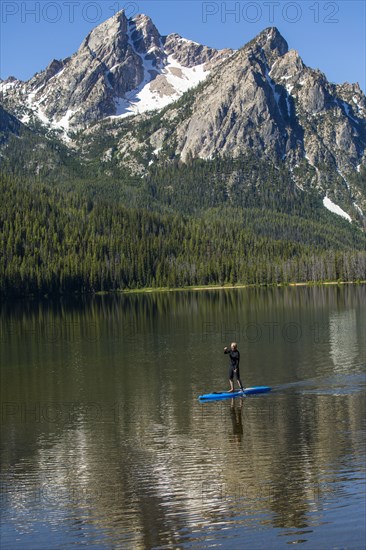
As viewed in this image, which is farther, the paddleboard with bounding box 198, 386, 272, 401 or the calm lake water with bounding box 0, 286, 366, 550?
the paddleboard with bounding box 198, 386, 272, 401

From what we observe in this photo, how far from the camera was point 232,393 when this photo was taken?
53.6 m

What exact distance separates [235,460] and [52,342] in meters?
68.5

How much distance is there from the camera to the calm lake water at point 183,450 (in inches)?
1080

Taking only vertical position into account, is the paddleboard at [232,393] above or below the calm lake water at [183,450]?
above

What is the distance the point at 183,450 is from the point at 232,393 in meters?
15.4

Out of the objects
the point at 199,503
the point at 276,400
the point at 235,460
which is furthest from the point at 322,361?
the point at 199,503

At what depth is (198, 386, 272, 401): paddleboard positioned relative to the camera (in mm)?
52906

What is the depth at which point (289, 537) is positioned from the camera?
84.6ft

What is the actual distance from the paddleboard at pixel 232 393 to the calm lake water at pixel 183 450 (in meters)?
0.63

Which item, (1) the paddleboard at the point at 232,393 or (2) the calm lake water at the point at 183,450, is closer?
(2) the calm lake water at the point at 183,450

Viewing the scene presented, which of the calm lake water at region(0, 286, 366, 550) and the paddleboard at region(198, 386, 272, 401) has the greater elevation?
the paddleboard at region(198, 386, 272, 401)

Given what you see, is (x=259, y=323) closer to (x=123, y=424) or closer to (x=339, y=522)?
(x=123, y=424)

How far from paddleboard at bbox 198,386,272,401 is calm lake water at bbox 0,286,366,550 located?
632mm

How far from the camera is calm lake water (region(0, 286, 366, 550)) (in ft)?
90.0
